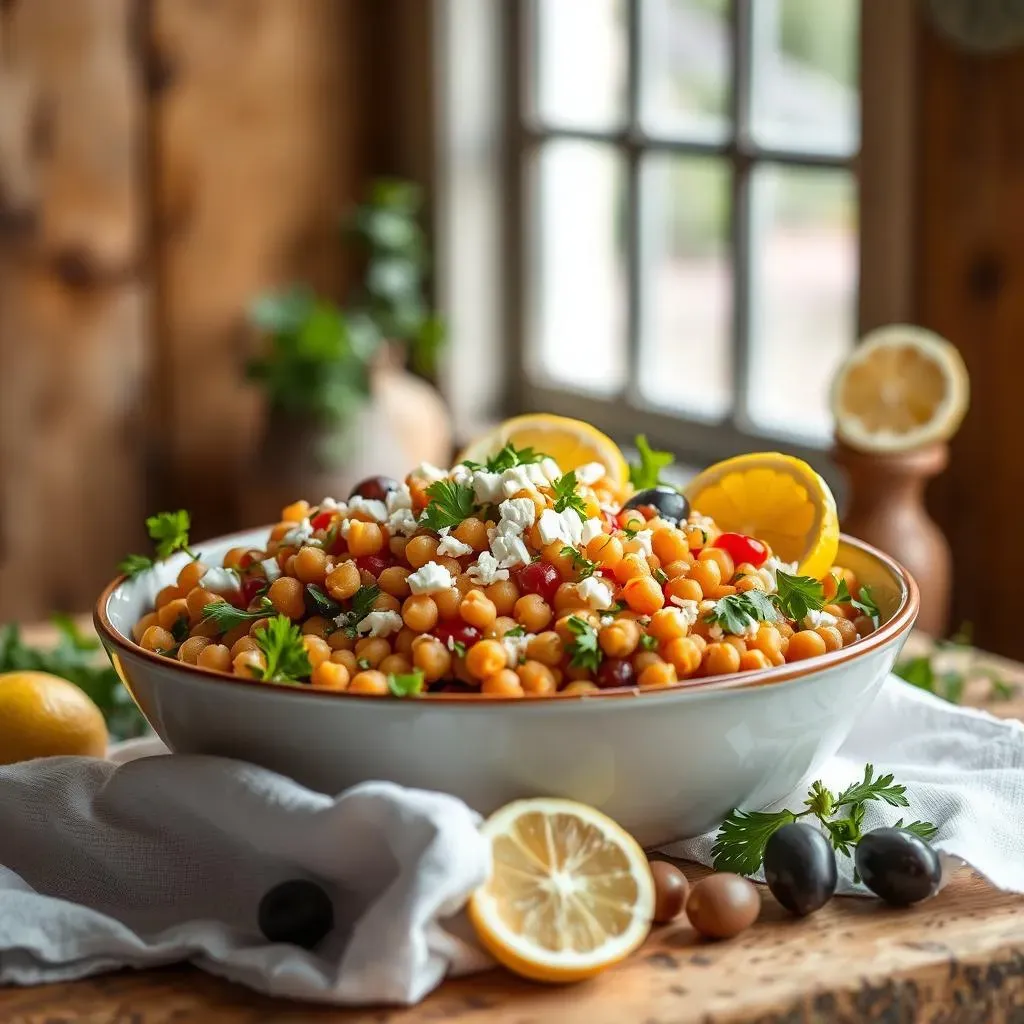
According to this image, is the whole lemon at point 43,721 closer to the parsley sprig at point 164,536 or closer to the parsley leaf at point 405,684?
the parsley sprig at point 164,536

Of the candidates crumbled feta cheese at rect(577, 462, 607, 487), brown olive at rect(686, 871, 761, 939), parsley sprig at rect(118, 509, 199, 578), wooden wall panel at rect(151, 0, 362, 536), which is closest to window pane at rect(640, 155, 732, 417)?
wooden wall panel at rect(151, 0, 362, 536)

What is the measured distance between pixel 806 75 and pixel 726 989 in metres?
1.68

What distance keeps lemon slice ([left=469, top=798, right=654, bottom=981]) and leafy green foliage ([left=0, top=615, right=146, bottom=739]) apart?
0.58 meters

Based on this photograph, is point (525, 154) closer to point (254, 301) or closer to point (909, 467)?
point (254, 301)

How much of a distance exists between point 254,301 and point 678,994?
89.8 inches

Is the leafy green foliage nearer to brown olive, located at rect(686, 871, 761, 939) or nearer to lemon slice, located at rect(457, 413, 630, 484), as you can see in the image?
lemon slice, located at rect(457, 413, 630, 484)

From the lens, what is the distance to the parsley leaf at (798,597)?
1112mm

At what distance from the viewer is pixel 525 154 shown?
2.93 m

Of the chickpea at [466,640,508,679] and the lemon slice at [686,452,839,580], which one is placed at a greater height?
the lemon slice at [686,452,839,580]

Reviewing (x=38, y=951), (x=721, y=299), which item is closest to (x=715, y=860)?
(x=38, y=951)

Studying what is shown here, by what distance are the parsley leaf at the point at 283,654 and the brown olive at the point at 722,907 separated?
0.28m


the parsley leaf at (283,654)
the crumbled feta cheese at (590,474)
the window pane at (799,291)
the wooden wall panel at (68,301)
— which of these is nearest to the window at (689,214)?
the window pane at (799,291)

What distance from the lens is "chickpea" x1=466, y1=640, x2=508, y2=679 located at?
99 cm

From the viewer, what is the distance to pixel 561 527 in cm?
108
